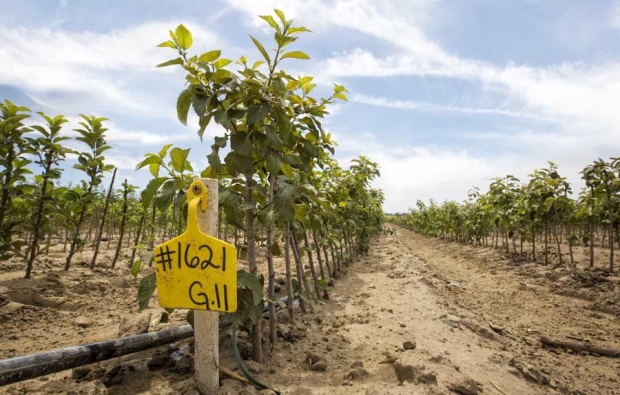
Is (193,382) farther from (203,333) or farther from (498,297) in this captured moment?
(498,297)

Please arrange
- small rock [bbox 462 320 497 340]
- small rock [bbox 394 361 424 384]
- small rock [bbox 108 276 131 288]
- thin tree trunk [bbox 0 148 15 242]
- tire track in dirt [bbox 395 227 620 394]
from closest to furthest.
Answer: small rock [bbox 394 361 424 384] → tire track in dirt [bbox 395 227 620 394] → small rock [bbox 462 320 497 340] → thin tree trunk [bbox 0 148 15 242] → small rock [bbox 108 276 131 288]

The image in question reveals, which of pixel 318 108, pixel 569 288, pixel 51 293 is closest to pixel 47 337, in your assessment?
pixel 51 293

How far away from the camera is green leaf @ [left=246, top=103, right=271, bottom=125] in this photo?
2115 mm

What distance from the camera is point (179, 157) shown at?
6.73ft

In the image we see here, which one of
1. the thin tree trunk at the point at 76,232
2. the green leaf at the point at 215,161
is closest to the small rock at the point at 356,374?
the green leaf at the point at 215,161

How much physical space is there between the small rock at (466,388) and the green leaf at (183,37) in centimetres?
288

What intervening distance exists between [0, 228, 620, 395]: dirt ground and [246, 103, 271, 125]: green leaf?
1555 mm

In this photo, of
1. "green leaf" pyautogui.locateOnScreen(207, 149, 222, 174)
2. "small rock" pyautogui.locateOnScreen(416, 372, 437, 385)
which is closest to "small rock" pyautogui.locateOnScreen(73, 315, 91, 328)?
"green leaf" pyautogui.locateOnScreen(207, 149, 222, 174)

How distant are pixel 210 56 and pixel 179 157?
64cm

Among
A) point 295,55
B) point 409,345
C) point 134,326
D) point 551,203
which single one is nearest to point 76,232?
point 134,326

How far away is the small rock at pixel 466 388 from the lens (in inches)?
96.2

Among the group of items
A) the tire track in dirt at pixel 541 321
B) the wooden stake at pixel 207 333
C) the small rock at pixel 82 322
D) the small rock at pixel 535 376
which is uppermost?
the wooden stake at pixel 207 333

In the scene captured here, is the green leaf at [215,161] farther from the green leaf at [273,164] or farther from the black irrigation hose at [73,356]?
the black irrigation hose at [73,356]

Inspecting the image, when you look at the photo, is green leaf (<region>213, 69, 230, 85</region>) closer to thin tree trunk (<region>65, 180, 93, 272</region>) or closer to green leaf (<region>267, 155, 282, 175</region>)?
green leaf (<region>267, 155, 282, 175</region>)
